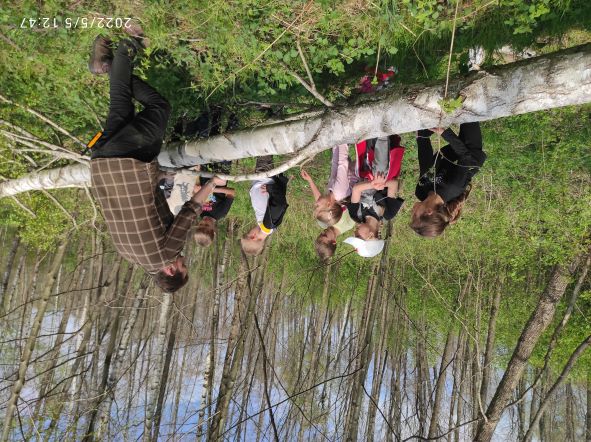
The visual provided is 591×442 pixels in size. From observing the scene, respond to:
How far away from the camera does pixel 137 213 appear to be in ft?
8.39

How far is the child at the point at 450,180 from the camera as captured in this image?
270 centimetres

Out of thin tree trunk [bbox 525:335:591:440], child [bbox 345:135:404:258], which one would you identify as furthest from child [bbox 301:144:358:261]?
thin tree trunk [bbox 525:335:591:440]

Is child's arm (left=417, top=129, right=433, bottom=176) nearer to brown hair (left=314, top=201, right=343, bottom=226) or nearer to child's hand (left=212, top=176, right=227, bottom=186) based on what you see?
brown hair (left=314, top=201, right=343, bottom=226)

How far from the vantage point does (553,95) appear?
166 cm

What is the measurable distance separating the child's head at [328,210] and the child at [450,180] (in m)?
0.73

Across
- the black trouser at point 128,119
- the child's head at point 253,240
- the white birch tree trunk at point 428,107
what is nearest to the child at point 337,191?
the child's head at point 253,240

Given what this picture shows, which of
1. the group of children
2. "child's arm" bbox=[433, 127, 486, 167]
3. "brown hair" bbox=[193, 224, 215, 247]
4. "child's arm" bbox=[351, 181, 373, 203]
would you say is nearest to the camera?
"child's arm" bbox=[433, 127, 486, 167]

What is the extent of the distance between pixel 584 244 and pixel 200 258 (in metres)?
6.64

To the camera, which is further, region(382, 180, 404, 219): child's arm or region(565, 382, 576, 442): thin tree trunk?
region(565, 382, 576, 442): thin tree trunk

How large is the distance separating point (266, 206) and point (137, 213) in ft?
4.35

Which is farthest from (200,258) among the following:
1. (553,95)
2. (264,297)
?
(553,95)

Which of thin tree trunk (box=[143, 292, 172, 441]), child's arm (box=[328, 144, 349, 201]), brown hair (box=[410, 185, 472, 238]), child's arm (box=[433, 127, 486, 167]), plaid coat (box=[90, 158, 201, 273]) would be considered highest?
child's arm (box=[328, 144, 349, 201])

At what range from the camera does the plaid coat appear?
8.05ft

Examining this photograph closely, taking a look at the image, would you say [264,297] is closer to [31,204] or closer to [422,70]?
[31,204]
